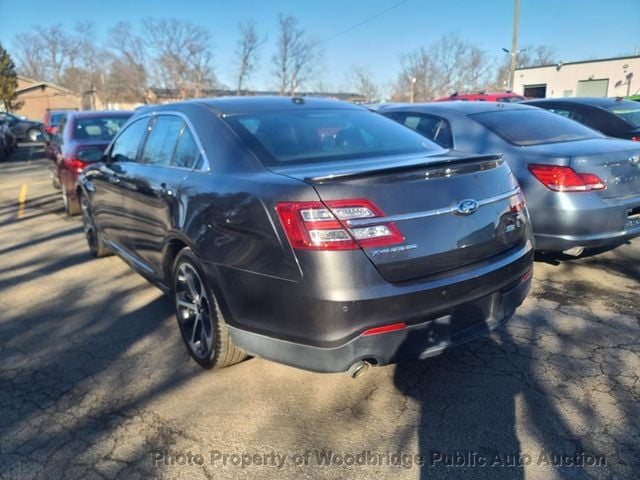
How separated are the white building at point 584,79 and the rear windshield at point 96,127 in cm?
3647

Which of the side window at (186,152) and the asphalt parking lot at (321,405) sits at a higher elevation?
the side window at (186,152)

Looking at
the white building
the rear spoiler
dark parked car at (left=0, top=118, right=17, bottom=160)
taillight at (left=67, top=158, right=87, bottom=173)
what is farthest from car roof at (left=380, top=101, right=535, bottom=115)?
the white building

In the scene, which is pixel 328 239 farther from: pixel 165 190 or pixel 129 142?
pixel 129 142

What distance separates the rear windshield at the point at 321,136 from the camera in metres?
2.94

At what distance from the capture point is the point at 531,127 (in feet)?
16.7

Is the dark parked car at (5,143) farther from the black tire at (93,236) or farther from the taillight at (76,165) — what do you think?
the black tire at (93,236)

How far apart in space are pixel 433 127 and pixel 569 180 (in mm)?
1767

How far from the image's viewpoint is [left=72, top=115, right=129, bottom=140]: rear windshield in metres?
8.13

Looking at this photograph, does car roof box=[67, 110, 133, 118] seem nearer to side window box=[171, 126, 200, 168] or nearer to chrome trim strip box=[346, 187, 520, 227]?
side window box=[171, 126, 200, 168]

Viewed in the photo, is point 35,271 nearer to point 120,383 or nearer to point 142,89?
point 120,383

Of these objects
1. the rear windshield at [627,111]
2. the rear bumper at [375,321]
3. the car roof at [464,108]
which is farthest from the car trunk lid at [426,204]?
the rear windshield at [627,111]

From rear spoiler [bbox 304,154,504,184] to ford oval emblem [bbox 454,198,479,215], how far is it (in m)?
0.16

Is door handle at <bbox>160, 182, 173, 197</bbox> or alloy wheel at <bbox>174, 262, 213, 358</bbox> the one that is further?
door handle at <bbox>160, 182, 173, 197</bbox>

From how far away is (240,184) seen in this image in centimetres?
266
